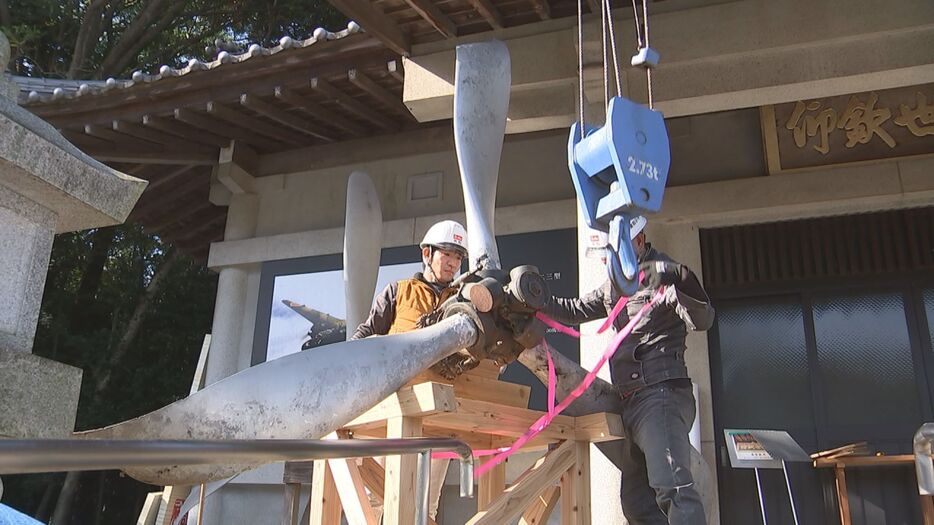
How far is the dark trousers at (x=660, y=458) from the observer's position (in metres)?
2.92

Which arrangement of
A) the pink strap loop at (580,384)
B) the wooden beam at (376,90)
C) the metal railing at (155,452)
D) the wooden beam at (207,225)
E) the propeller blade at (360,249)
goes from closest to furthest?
the metal railing at (155,452) → the pink strap loop at (580,384) → the propeller blade at (360,249) → the wooden beam at (376,90) → the wooden beam at (207,225)

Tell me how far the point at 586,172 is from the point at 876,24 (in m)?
3.06

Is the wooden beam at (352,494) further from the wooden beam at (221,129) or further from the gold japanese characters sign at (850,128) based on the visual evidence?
the wooden beam at (221,129)

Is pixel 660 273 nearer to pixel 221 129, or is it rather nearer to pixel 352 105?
pixel 352 105

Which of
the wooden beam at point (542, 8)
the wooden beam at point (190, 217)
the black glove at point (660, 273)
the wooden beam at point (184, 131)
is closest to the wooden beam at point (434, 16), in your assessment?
the wooden beam at point (542, 8)

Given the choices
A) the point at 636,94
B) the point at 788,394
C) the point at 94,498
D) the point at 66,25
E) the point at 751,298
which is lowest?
the point at 94,498

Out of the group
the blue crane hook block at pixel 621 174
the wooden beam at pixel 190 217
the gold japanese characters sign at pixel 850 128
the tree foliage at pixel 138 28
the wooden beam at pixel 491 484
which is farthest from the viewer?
the tree foliage at pixel 138 28

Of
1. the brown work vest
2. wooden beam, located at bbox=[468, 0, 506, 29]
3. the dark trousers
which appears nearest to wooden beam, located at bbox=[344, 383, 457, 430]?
the brown work vest

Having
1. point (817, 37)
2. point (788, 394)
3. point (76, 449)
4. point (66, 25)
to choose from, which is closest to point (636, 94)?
point (817, 37)

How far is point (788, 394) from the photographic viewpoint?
19.7 ft

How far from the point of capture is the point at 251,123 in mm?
7566

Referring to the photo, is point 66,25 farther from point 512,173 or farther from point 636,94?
point 636,94

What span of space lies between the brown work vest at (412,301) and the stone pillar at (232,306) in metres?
4.32

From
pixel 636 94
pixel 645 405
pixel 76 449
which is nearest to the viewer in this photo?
pixel 76 449
